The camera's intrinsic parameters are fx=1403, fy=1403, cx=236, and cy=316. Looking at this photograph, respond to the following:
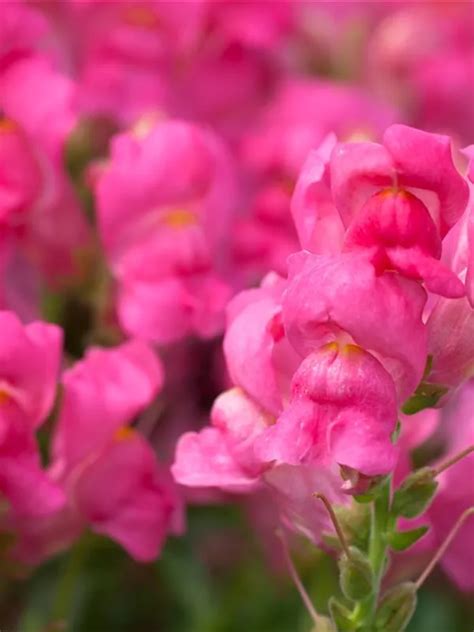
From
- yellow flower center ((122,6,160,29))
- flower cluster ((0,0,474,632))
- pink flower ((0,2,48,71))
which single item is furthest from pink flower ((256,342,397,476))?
yellow flower center ((122,6,160,29))

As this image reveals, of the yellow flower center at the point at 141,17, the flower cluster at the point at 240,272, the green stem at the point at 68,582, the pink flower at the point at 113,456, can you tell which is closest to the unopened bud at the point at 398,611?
the flower cluster at the point at 240,272

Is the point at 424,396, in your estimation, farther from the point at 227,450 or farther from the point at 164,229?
the point at 164,229

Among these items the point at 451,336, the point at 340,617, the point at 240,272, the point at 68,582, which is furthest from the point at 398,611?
the point at 240,272

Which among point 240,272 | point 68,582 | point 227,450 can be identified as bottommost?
point 68,582

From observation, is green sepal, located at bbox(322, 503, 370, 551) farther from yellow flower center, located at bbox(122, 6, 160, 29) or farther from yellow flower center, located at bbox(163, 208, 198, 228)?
yellow flower center, located at bbox(122, 6, 160, 29)

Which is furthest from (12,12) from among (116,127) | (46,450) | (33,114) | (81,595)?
(81,595)

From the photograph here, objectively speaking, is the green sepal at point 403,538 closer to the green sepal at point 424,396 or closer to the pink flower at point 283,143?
the green sepal at point 424,396
